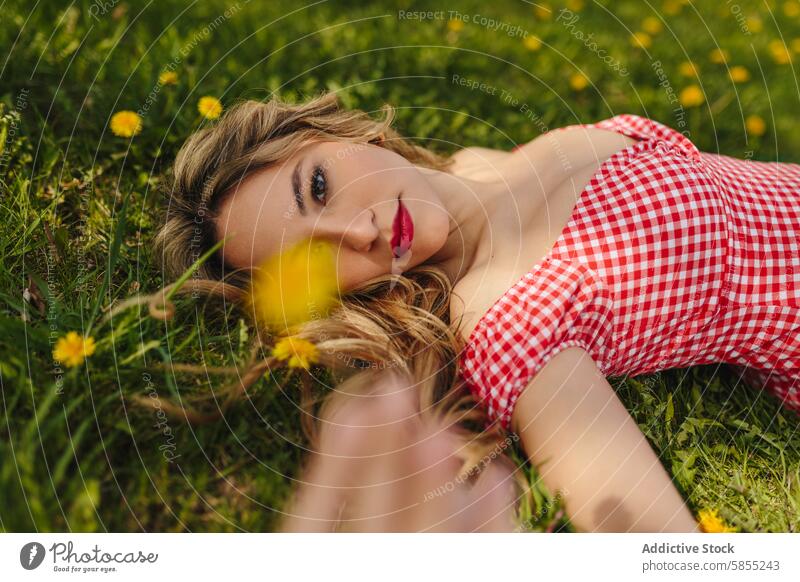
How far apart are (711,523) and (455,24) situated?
152 centimetres

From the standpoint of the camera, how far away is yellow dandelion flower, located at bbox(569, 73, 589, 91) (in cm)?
184

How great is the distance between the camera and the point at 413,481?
1.12 metres

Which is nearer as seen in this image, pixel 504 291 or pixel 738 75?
pixel 504 291

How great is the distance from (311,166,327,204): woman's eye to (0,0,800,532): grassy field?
30cm

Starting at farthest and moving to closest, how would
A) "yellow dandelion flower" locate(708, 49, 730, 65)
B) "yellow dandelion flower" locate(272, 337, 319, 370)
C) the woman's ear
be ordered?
"yellow dandelion flower" locate(708, 49, 730, 65)
the woman's ear
"yellow dandelion flower" locate(272, 337, 319, 370)

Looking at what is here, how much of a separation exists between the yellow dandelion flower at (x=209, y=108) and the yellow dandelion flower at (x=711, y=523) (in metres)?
1.32

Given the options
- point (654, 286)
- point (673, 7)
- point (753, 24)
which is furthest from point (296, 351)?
point (753, 24)

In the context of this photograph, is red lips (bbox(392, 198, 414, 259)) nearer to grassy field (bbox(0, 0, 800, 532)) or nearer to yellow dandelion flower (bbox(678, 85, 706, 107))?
grassy field (bbox(0, 0, 800, 532))

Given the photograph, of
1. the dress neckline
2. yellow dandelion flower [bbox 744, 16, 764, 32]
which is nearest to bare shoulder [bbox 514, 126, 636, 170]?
the dress neckline

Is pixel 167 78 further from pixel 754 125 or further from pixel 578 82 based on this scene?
pixel 754 125

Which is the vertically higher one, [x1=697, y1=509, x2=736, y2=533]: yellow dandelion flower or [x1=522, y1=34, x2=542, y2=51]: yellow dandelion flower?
[x1=522, y1=34, x2=542, y2=51]: yellow dandelion flower

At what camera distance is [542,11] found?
6.77ft

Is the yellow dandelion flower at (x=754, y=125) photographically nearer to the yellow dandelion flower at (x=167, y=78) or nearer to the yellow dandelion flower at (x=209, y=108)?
the yellow dandelion flower at (x=209, y=108)
